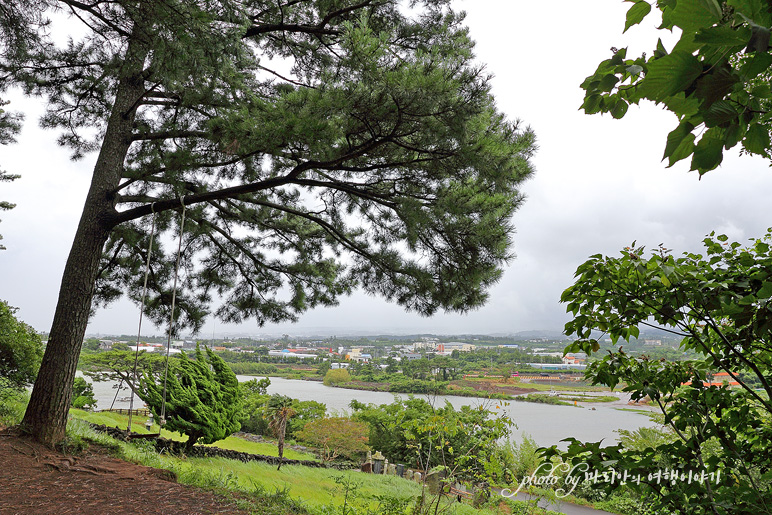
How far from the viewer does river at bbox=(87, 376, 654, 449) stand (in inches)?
276

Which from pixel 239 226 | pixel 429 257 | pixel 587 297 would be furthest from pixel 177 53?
pixel 239 226

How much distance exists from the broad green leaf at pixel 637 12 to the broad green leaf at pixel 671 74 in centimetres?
12

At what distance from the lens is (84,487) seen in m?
2.64

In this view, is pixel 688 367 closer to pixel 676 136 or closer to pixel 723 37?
pixel 676 136

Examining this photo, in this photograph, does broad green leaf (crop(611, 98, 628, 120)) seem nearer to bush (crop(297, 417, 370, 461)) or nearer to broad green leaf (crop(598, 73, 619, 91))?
broad green leaf (crop(598, 73, 619, 91))

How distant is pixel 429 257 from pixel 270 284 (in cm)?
233

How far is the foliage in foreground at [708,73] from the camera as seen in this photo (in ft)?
1.03

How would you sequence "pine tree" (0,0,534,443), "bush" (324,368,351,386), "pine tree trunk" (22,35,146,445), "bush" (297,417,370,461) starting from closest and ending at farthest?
"pine tree" (0,0,534,443) → "pine tree trunk" (22,35,146,445) → "bush" (297,417,370,461) → "bush" (324,368,351,386)

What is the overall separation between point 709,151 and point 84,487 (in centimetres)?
359

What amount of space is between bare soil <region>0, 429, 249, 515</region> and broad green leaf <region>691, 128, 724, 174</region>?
3.10m

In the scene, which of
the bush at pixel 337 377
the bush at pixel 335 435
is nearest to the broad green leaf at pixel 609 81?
the bush at pixel 335 435

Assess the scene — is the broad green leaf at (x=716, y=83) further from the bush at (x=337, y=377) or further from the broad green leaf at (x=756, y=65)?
the bush at (x=337, y=377)

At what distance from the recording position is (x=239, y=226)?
4.81 meters

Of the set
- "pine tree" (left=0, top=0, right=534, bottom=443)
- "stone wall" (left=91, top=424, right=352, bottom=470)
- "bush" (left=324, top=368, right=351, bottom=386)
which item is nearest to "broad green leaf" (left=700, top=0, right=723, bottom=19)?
"pine tree" (left=0, top=0, right=534, bottom=443)
